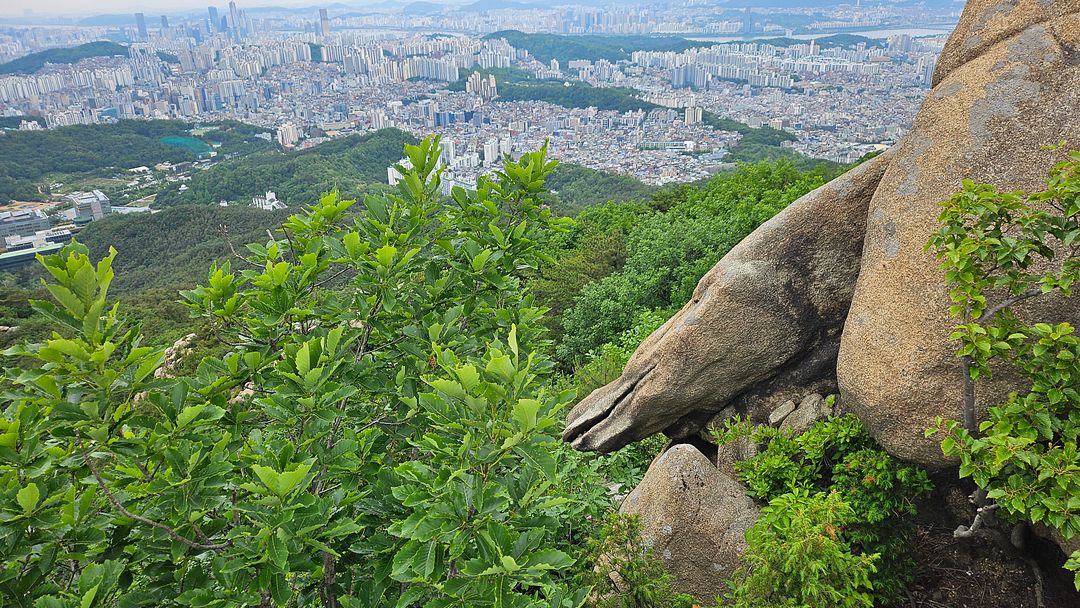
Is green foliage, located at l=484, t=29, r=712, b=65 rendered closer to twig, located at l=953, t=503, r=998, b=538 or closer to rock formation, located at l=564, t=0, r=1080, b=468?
rock formation, located at l=564, t=0, r=1080, b=468

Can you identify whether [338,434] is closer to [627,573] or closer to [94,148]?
[627,573]

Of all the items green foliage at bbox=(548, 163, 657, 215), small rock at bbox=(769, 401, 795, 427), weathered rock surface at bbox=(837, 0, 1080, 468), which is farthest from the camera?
green foliage at bbox=(548, 163, 657, 215)

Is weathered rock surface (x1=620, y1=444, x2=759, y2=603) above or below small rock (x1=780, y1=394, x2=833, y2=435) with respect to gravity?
below

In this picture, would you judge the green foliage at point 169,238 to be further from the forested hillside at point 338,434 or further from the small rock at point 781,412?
the forested hillside at point 338,434

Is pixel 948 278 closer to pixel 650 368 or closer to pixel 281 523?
pixel 650 368

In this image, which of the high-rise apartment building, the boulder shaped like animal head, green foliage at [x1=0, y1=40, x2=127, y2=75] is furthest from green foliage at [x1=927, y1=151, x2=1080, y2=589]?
green foliage at [x1=0, y1=40, x2=127, y2=75]

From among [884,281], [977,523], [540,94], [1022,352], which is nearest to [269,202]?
[884,281]

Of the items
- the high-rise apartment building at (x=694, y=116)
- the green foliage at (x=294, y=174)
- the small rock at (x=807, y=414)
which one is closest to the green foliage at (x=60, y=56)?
the green foliage at (x=294, y=174)
